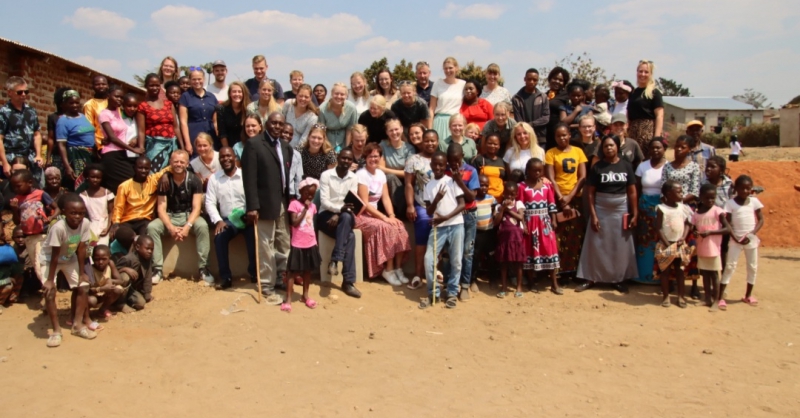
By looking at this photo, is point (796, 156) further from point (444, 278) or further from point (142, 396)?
point (142, 396)

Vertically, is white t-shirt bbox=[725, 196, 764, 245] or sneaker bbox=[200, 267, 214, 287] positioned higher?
white t-shirt bbox=[725, 196, 764, 245]

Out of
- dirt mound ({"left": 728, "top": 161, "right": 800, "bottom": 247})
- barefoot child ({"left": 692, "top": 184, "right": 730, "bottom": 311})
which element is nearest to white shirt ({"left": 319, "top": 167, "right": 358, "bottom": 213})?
barefoot child ({"left": 692, "top": 184, "right": 730, "bottom": 311})

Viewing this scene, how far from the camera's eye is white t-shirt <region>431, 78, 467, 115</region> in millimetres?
8539

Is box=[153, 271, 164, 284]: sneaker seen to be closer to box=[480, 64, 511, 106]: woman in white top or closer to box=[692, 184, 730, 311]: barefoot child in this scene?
box=[480, 64, 511, 106]: woman in white top

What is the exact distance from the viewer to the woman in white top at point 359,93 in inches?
335

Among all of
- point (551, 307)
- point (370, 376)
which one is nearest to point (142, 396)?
point (370, 376)

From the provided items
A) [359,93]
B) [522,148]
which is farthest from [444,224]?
[359,93]

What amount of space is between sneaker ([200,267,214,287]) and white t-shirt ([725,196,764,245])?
238 inches

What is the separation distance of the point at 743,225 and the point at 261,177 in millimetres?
5497

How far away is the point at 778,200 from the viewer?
13.5 meters

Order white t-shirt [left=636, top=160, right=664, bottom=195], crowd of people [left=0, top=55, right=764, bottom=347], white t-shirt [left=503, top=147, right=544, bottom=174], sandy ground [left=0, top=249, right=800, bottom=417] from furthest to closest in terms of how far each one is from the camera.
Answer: white t-shirt [left=503, top=147, right=544, bottom=174] < white t-shirt [left=636, top=160, right=664, bottom=195] < crowd of people [left=0, top=55, right=764, bottom=347] < sandy ground [left=0, top=249, right=800, bottom=417]

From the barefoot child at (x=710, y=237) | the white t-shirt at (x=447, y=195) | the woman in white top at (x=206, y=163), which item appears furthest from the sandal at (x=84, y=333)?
the barefoot child at (x=710, y=237)

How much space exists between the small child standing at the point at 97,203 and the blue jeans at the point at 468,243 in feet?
12.9

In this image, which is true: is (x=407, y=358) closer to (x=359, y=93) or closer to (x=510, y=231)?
(x=510, y=231)
